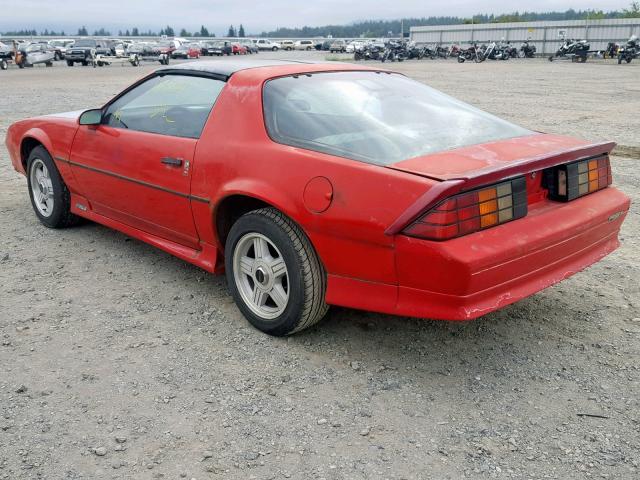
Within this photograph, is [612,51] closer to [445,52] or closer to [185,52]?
[445,52]

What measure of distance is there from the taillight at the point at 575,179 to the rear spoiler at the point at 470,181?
96mm

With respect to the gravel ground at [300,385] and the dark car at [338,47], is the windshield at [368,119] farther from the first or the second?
the dark car at [338,47]

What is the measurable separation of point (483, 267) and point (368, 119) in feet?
3.58

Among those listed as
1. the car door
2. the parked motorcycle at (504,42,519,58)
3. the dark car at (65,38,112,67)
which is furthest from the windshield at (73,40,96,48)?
the car door

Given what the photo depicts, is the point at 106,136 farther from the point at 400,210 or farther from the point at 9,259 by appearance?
the point at 400,210

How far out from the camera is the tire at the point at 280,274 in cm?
312

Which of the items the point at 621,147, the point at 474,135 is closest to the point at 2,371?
the point at 474,135

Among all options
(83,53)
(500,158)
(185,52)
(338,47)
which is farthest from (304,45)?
(500,158)

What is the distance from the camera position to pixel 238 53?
6066 cm

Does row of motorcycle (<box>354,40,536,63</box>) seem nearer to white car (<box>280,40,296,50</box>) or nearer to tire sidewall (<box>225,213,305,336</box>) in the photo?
white car (<box>280,40,296,50</box>)

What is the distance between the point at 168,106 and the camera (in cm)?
405

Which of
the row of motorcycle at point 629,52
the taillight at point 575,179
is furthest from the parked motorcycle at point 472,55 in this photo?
the taillight at point 575,179

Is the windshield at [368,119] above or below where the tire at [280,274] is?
above

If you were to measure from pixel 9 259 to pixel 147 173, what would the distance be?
144 cm
